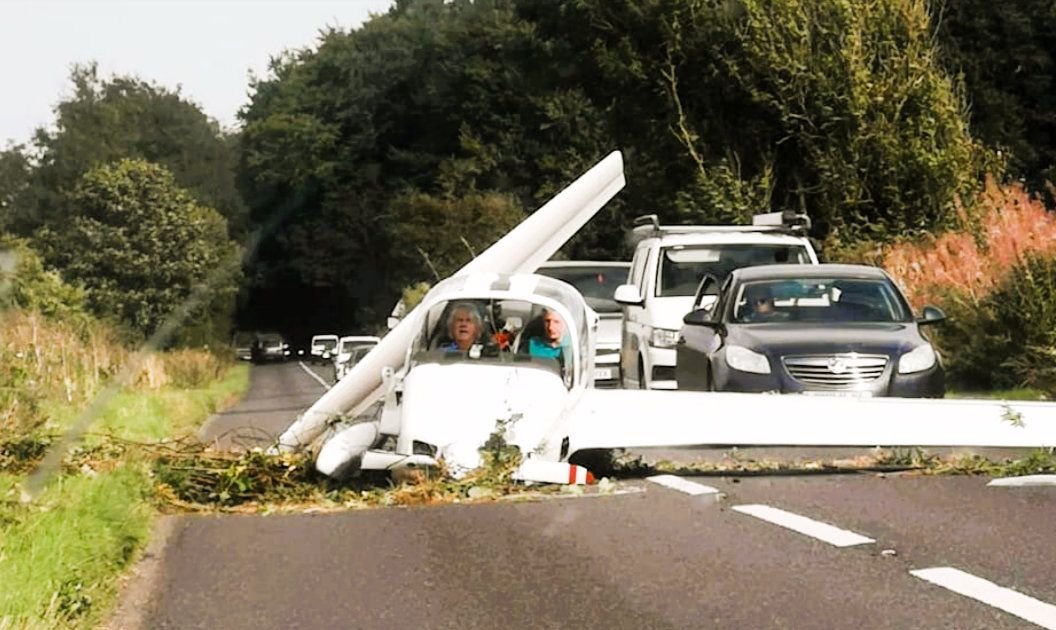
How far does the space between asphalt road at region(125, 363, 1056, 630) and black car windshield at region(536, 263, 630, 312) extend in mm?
10515

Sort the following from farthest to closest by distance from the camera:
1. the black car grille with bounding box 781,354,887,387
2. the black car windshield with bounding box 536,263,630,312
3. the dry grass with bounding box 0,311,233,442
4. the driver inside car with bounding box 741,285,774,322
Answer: the black car windshield with bounding box 536,263,630,312, the dry grass with bounding box 0,311,233,442, the driver inside car with bounding box 741,285,774,322, the black car grille with bounding box 781,354,887,387

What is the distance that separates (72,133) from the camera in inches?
4419

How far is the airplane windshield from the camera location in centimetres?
1316

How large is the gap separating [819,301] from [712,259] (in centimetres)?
392

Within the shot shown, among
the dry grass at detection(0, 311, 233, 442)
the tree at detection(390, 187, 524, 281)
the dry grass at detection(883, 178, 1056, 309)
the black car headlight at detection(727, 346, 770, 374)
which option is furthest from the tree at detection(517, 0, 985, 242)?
the black car headlight at detection(727, 346, 770, 374)

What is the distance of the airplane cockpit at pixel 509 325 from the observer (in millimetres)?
13273

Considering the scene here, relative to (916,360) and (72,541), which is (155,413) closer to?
(916,360)

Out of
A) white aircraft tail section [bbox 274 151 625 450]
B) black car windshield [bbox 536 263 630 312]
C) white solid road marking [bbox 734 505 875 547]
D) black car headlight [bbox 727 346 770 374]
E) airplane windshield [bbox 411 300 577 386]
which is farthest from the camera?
black car windshield [bbox 536 263 630 312]

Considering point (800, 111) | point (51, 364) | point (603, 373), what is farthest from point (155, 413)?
point (800, 111)

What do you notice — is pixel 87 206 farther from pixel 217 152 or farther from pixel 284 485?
pixel 284 485

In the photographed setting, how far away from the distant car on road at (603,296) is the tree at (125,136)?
75.9m

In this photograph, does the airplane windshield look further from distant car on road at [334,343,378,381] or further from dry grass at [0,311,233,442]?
distant car on road at [334,343,378,381]

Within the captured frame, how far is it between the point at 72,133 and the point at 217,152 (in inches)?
378

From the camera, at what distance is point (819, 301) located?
16.7 meters
